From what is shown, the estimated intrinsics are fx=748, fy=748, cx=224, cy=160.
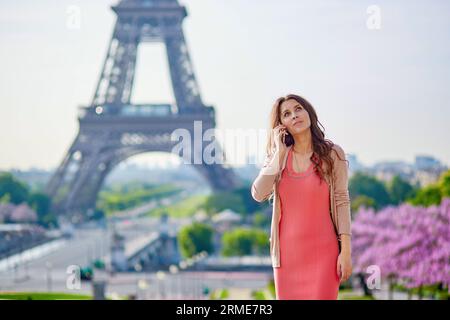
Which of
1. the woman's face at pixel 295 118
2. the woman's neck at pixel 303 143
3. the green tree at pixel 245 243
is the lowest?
the green tree at pixel 245 243

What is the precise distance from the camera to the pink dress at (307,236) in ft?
10.1

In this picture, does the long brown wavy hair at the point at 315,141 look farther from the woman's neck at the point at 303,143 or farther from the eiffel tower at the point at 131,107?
the eiffel tower at the point at 131,107

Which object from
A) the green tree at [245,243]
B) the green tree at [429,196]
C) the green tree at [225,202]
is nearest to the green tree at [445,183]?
the green tree at [429,196]

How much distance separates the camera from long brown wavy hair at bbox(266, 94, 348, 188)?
3074mm

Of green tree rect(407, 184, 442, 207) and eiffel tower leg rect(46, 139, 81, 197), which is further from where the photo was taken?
eiffel tower leg rect(46, 139, 81, 197)

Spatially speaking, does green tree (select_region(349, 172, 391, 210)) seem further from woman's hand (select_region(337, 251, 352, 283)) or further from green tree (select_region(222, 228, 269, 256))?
woman's hand (select_region(337, 251, 352, 283))

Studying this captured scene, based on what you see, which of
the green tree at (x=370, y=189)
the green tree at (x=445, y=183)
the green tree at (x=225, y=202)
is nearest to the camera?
the green tree at (x=445, y=183)

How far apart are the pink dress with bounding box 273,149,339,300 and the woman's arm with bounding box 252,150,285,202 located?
0.23ft

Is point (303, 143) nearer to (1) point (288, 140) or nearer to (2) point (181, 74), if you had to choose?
(1) point (288, 140)

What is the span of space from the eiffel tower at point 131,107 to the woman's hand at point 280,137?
48.0ft

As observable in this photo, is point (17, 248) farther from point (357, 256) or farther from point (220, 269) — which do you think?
point (357, 256)

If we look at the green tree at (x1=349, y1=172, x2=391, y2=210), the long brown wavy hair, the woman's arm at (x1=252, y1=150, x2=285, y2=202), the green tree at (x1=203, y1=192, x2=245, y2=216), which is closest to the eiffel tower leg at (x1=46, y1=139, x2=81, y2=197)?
the green tree at (x1=203, y1=192, x2=245, y2=216)

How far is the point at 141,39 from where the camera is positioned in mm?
19406
